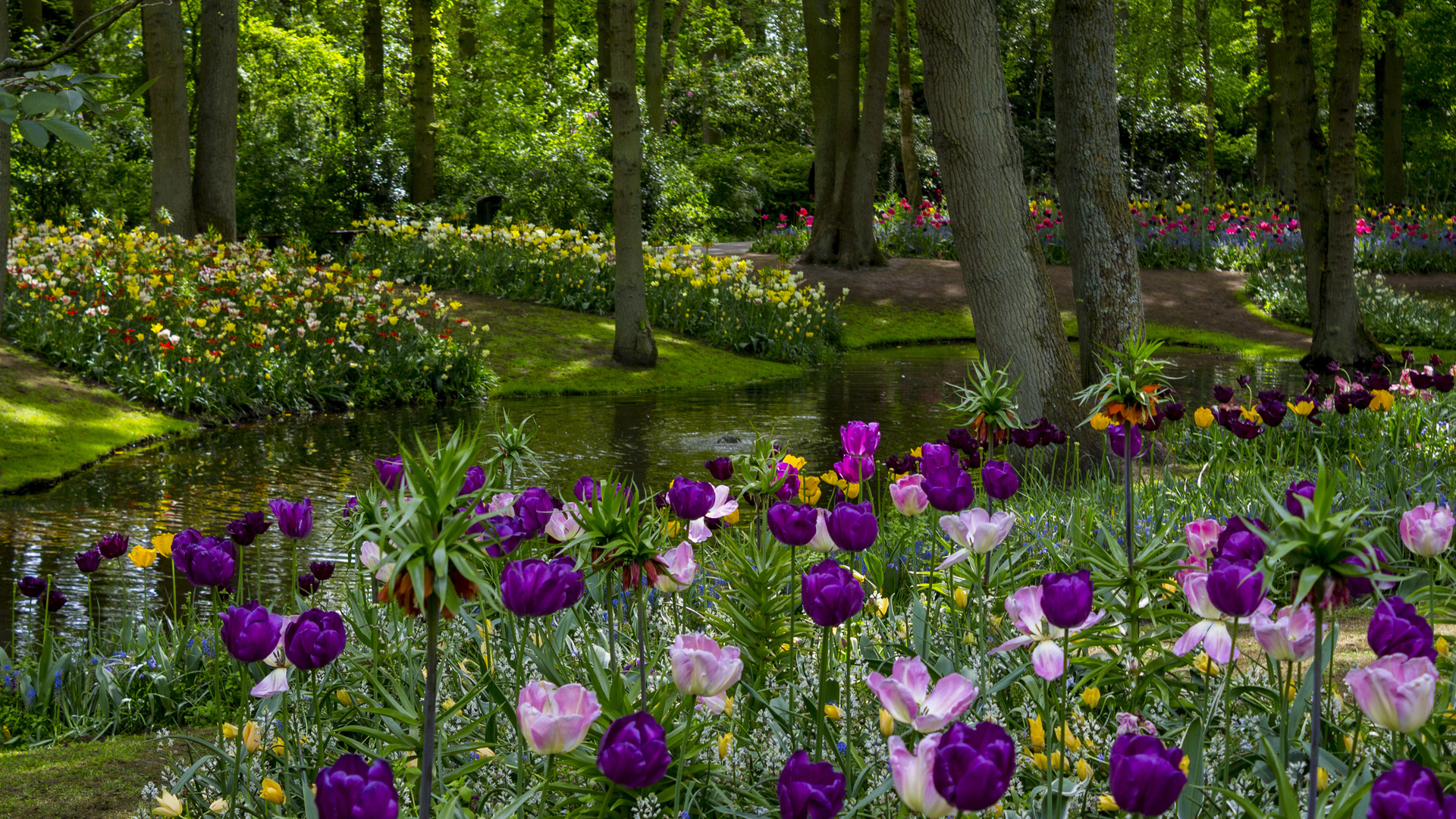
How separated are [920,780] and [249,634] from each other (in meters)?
1.18

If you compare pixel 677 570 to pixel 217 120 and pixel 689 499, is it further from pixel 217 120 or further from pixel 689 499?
pixel 217 120

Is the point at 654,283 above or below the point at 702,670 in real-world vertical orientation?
above

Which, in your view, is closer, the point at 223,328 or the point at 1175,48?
the point at 223,328

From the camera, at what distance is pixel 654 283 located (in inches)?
636

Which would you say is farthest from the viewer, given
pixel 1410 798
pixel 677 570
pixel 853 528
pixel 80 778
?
pixel 80 778

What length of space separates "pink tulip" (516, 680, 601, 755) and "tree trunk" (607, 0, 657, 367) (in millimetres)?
11038

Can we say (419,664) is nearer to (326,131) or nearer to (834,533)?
(834,533)

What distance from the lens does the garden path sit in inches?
718

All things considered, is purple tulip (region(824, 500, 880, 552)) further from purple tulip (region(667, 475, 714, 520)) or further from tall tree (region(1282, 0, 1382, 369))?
tall tree (region(1282, 0, 1382, 369))

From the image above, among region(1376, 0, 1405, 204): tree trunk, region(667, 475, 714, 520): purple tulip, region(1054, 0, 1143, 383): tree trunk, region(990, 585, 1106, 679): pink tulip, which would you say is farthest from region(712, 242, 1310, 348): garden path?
region(990, 585, 1106, 679): pink tulip

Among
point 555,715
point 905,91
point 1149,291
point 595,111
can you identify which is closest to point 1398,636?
point 555,715

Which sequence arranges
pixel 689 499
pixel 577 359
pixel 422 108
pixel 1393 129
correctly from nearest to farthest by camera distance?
pixel 689 499
pixel 577 359
pixel 422 108
pixel 1393 129

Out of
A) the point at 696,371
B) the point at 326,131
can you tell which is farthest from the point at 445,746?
the point at 326,131

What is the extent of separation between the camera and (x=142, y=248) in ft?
40.9
